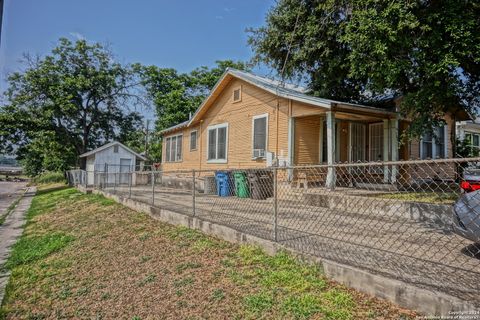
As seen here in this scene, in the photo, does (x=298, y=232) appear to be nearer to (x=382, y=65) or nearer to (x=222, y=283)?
(x=222, y=283)

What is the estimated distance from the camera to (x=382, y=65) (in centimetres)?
814

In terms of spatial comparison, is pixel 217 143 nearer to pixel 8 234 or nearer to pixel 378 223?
pixel 8 234

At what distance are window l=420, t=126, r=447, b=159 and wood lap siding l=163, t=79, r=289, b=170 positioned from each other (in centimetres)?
639

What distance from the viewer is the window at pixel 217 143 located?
1440 cm

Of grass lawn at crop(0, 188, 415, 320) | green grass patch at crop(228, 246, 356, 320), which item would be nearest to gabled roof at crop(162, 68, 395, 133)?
grass lawn at crop(0, 188, 415, 320)

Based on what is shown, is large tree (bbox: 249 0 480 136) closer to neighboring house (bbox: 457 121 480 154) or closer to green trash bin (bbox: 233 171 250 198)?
green trash bin (bbox: 233 171 250 198)

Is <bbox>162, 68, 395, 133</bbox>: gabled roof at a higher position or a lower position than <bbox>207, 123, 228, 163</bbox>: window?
higher

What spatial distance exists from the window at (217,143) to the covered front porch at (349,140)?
13.8 feet

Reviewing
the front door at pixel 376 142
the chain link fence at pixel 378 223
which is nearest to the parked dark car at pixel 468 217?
the chain link fence at pixel 378 223

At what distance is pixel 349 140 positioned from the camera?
12055mm

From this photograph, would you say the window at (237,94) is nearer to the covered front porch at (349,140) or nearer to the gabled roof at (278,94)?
the gabled roof at (278,94)

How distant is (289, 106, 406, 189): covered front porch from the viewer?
10.6 meters

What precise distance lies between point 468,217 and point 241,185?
7754 mm

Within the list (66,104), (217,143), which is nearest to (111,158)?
(66,104)
